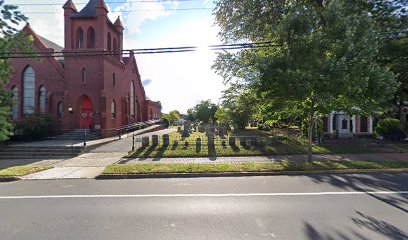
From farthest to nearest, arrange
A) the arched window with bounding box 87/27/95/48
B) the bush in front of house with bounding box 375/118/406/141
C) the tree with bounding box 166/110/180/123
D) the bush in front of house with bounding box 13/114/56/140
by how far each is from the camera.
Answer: the tree with bounding box 166/110/180/123, the arched window with bounding box 87/27/95/48, the bush in front of house with bounding box 375/118/406/141, the bush in front of house with bounding box 13/114/56/140

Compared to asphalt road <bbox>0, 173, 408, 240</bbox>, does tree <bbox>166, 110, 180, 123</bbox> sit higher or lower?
higher

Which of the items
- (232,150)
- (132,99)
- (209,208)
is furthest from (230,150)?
(132,99)

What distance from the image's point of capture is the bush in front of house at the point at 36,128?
19.4 m

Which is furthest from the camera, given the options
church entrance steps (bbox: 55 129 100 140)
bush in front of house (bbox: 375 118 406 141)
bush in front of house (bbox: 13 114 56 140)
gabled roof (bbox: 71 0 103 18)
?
gabled roof (bbox: 71 0 103 18)

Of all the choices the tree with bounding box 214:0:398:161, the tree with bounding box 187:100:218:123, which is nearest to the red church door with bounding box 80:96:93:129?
the tree with bounding box 214:0:398:161

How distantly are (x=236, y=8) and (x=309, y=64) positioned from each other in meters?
11.9

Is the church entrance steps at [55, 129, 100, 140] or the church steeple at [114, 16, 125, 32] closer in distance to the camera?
the church entrance steps at [55, 129, 100, 140]

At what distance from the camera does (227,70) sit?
20.5 meters

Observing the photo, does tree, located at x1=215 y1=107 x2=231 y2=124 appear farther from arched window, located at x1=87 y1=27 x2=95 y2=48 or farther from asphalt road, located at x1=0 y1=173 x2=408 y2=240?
asphalt road, located at x1=0 y1=173 x2=408 y2=240

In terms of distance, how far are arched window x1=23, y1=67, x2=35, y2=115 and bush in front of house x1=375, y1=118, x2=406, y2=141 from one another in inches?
1330

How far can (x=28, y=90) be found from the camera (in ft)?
81.9

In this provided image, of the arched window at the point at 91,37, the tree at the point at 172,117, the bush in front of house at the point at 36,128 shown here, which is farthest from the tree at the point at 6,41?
the tree at the point at 172,117

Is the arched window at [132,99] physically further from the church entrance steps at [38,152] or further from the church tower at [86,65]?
the church entrance steps at [38,152]

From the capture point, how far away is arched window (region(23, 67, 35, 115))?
24.9 meters
